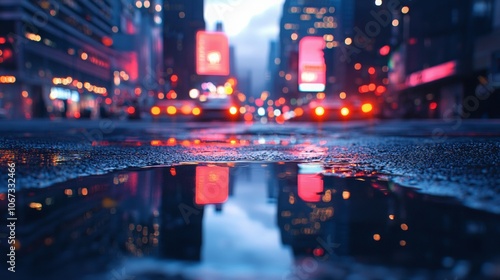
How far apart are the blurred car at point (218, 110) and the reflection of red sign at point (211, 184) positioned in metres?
23.1

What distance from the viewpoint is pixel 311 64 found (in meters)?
50.1

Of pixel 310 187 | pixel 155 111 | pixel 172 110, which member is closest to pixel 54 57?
pixel 172 110

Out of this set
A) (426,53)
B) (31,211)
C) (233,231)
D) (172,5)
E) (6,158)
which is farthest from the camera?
(172,5)

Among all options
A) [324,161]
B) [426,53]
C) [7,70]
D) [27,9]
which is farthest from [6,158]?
[27,9]

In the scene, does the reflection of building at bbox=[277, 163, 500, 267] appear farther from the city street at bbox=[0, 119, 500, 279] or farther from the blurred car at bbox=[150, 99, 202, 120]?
the blurred car at bbox=[150, 99, 202, 120]

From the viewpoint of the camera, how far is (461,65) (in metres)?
33.6

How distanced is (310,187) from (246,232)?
1055 millimetres

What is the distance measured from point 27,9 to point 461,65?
47.2m

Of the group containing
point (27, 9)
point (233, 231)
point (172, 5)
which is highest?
point (172, 5)

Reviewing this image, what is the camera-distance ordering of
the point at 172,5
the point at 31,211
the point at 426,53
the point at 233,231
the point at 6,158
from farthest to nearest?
the point at 172,5 < the point at 426,53 < the point at 6,158 < the point at 31,211 < the point at 233,231

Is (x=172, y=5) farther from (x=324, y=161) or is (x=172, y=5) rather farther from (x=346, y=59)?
(x=324, y=161)

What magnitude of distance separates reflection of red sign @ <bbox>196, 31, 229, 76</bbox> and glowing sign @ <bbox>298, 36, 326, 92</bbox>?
34.9 ft

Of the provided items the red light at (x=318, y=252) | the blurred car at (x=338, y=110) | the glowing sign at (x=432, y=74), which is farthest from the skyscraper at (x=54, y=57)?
the red light at (x=318, y=252)

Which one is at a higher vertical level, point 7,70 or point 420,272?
point 7,70
